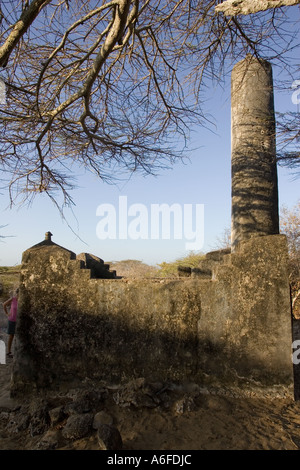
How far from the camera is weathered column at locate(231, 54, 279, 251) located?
5.54 m

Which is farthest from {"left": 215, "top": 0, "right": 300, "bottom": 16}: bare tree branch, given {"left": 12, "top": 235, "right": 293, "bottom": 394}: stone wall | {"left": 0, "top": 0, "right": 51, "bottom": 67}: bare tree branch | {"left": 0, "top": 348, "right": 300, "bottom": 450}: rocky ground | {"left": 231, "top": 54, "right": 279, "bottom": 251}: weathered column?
{"left": 0, "top": 348, "right": 300, "bottom": 450}: rocky ground

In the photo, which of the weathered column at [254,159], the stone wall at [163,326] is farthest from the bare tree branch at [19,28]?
the weathered column at [254,159]

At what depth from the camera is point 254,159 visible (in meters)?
5.61

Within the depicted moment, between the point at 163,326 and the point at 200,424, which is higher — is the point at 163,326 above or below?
above

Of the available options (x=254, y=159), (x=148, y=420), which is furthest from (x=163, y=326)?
(x=254, y=159)

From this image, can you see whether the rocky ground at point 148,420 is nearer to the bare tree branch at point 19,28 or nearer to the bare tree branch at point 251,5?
the bare tree branch at point 19,28

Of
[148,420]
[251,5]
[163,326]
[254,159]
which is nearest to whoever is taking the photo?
[251,5]

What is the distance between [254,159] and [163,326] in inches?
141

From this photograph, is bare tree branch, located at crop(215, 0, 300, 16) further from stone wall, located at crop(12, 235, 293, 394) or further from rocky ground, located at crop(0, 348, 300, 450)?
rocky ground, located at crop(0, 348, 300, 450)

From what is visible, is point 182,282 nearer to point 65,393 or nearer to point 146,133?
point 65,393

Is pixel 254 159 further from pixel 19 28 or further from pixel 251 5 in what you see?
pixel 19 28

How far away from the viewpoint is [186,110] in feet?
19.0

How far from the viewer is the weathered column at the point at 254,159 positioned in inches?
218

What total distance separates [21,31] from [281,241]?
376cm
